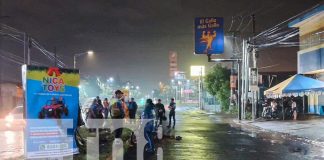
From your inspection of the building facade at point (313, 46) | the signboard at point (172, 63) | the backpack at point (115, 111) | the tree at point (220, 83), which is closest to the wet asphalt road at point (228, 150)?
the backpack at point (115, 111)

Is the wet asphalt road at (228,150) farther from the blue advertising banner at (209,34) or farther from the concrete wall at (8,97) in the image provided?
the concrete wall at (8,97)

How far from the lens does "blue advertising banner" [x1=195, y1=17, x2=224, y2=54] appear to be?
30.3m

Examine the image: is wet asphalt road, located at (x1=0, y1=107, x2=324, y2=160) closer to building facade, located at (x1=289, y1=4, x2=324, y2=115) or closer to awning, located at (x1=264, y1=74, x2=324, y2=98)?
awning, located at (x1=264, y1=74, x2=324, y2=98)

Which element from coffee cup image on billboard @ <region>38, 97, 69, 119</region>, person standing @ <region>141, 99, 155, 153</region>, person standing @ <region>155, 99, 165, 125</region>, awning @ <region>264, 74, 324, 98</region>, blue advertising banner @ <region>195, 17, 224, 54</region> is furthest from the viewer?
blue advertising banner @ <region>195, 17, 224, 54</region>

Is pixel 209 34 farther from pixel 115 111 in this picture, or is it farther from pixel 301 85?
pixel 115 111

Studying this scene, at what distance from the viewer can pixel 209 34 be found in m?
30.5

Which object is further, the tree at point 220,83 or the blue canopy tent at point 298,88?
the tree at point 220,83

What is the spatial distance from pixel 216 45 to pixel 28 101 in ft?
75.6

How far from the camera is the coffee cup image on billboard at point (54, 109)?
9188 millimetres

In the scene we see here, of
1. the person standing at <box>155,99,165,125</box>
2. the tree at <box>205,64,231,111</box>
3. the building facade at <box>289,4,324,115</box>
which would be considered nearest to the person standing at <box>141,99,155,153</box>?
the person standing at <box>155,99,165,125</box>

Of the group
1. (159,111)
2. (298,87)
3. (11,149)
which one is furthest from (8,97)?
(11,149)

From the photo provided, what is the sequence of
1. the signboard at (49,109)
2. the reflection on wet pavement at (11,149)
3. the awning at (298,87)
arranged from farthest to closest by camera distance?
1. the awning at (298,87)
2. the reflection on wet pavement at (11,149)
3. the signboard at (49,109)

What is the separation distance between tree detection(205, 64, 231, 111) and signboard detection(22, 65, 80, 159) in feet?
131

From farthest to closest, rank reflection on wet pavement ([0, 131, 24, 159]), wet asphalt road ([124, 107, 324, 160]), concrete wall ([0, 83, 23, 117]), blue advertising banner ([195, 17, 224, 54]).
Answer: concrete wall ([0, 83, 23, 117]) → blue advertising banner ([195, 17, 224, 54]) → reflection on wet pavement ([0, 131, 24, 159]) → wet asphalt road ([124, 107, 324, 160])
